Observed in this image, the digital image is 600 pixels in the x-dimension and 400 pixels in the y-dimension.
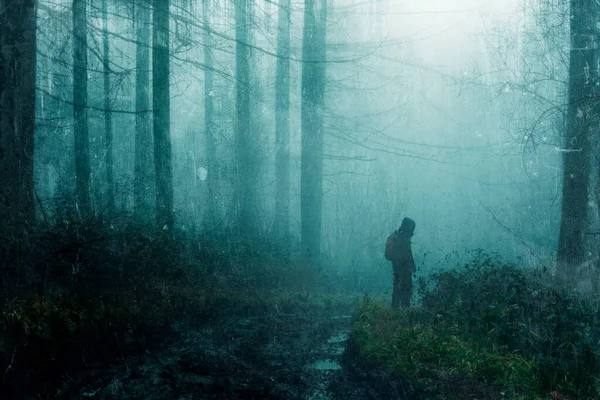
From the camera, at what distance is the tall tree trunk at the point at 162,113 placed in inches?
593

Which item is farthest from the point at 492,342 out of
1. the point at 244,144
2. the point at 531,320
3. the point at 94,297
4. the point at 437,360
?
the point at 244,144

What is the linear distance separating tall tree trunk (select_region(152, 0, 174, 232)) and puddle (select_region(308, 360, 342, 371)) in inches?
300

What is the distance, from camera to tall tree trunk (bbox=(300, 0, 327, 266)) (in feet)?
62.8

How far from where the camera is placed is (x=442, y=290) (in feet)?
36.2

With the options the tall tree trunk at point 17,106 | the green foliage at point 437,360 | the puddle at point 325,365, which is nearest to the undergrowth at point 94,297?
the tall tree trunk at point 17,106

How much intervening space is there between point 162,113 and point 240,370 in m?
9.44

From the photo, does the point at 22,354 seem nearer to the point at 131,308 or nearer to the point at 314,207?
the point at 131,308

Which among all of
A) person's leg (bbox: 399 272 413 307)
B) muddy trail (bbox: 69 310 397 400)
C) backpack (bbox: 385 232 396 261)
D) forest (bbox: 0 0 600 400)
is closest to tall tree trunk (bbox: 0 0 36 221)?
forest (bbox: 0 0 600 400)

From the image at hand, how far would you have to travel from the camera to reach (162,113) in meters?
15.3

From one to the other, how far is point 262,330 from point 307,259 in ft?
27.3

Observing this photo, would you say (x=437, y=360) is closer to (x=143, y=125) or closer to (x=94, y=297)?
(x=94, y=297)

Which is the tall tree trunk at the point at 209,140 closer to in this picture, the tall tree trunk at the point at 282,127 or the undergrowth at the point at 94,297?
the tall tree trunk at the point at 282,127

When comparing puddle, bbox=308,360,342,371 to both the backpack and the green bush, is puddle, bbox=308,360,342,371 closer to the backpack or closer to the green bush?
the green bush

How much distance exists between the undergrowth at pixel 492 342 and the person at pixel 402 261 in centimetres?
219
